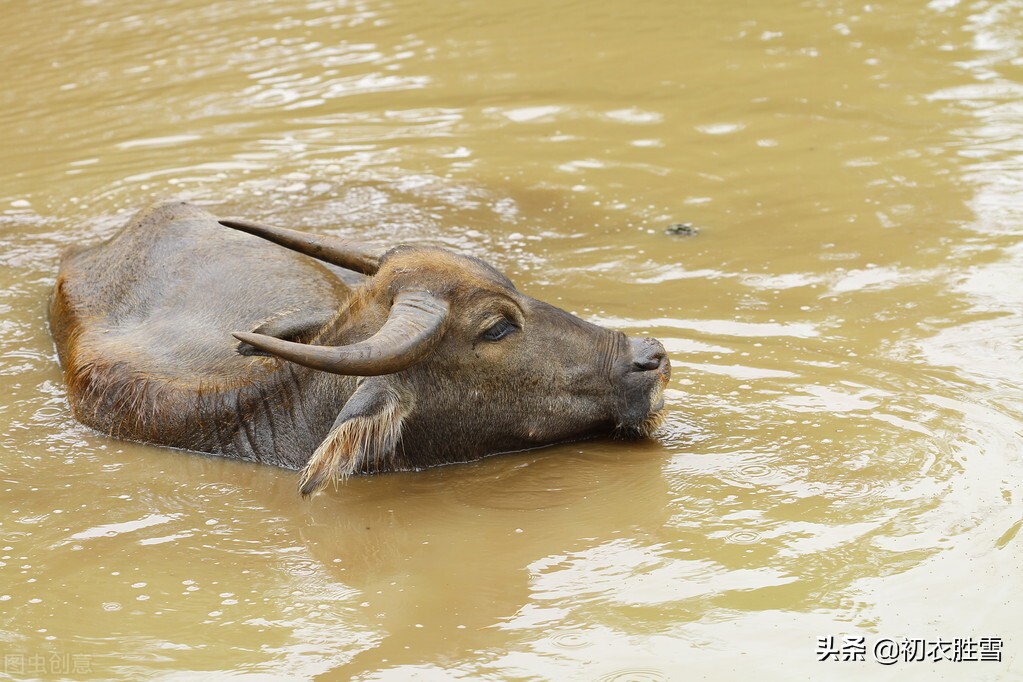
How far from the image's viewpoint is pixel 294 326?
20.4 ft

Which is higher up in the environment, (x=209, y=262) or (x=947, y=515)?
(x=209, y=262)

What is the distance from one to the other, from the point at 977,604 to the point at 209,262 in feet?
14.5

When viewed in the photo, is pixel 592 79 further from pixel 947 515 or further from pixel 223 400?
pixel 947 515

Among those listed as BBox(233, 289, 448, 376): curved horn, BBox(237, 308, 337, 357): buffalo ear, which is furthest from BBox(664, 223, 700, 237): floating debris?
BBox(233, 289, 448, 376): curved horn

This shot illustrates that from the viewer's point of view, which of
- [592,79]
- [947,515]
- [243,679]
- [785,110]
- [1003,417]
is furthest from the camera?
[592,79]

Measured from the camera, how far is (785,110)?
36.3 feet

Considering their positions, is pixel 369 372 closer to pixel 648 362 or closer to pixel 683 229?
pixel 648 362

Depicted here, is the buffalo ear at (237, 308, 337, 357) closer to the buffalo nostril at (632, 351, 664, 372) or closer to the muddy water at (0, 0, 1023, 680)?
the muddy water at (0, 0, 1023, 680)

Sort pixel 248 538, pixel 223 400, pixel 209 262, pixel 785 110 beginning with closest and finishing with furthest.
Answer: pixel 248 538, pixel 223 400, pixel 209 262, pixel 785 110

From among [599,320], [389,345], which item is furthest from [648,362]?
[599,320]

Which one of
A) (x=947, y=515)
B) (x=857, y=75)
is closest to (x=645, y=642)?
(x=947, y=515)

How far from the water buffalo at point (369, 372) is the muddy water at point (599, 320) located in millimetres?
166

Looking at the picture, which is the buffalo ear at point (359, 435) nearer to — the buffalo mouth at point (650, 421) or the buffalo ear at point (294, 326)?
the buffalo ear at point (294, 326)

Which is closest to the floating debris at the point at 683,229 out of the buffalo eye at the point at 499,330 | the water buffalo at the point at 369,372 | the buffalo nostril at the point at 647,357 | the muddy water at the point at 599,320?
the muddy water at the point at 599,320
